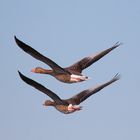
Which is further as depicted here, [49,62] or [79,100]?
[79,100]

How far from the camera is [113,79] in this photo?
85.4 feet

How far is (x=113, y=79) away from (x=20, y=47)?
468 cm

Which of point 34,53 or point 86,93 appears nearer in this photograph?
point 34,53

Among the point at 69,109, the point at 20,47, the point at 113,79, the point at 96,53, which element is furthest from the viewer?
the point at 96,53

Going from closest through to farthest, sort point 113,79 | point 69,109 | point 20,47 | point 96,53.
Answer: point 20,47, point 69,109, point 113,79, point 96,53

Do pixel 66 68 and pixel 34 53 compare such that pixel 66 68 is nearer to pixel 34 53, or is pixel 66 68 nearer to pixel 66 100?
pixel 66 100

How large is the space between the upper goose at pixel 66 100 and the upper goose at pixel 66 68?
720mm

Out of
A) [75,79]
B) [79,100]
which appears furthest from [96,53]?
[75,79]

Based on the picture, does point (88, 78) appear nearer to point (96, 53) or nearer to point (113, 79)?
point (113, 79)

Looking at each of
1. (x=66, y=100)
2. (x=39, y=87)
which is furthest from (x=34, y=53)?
(x=66, y=100)

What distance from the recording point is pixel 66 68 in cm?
2620

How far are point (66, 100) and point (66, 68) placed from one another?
4.14 ft

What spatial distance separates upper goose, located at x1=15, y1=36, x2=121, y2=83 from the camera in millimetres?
22766

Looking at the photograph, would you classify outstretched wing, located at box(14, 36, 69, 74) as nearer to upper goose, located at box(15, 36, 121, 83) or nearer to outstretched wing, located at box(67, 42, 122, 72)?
upper goose, located at box(15, 36, 121, 83)
